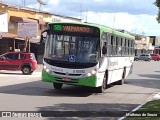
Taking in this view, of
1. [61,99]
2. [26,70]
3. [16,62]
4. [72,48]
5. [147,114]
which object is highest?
[72,48]

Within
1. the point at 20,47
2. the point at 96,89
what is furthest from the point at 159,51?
the point at 96,89

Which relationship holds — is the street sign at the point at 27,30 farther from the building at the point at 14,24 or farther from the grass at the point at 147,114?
the grass at the point at 147,114

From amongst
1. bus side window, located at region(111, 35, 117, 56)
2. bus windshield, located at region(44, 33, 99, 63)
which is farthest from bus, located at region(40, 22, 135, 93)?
bus side window, located at region(111, 35, 117, 56)

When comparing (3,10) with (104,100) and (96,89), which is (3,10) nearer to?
(96,89)

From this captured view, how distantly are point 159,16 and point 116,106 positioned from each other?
12.0 ft

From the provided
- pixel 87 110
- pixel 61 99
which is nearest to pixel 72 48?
pixel 61 99

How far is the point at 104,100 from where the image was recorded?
656 inches

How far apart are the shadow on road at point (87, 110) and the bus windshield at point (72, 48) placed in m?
2.98

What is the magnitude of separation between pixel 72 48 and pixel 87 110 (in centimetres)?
482

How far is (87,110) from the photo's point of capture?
13.5 m

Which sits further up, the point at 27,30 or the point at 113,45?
the point at 27,30

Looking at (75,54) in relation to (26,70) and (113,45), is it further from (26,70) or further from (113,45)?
(26,70)

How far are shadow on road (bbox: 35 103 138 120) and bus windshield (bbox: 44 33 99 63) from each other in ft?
9.78

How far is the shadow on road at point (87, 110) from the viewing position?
12.4 m
